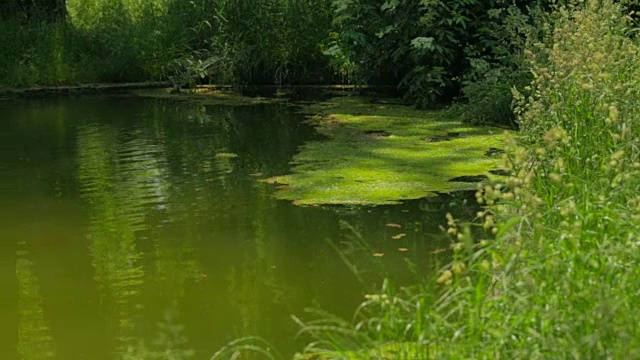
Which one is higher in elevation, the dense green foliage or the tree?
the tree

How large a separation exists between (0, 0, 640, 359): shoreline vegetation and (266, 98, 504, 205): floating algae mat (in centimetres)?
8

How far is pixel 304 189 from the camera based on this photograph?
675cm

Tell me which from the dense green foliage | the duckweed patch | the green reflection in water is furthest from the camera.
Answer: the duckweed patch

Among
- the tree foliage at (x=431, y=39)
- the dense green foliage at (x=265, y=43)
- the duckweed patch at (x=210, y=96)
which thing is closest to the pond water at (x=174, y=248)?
the tree foliage at (x=431, y=39)

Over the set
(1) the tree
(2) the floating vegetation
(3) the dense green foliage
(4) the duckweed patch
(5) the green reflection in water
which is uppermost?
(1) the tree

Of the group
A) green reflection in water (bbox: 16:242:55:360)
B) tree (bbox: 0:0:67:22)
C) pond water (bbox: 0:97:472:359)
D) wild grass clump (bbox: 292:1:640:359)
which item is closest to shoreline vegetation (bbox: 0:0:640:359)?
wild grass clump (bbox: 292:1:640:359)

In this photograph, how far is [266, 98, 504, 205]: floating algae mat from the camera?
260 inches

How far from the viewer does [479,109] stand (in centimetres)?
929

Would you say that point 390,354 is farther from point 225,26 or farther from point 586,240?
point 225,26

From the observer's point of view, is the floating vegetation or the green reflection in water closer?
the green reflection in water

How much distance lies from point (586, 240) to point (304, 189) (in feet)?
12.8

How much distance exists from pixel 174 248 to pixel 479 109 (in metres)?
4.54

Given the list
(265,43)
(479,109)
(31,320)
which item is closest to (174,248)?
(31,320)

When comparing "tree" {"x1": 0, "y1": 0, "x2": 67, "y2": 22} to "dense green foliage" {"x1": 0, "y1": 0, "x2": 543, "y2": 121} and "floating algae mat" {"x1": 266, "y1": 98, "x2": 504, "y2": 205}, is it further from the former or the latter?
"floating algae mat" {"x1": 266, "y1": 98, "x2": 504, "y2": 205}
